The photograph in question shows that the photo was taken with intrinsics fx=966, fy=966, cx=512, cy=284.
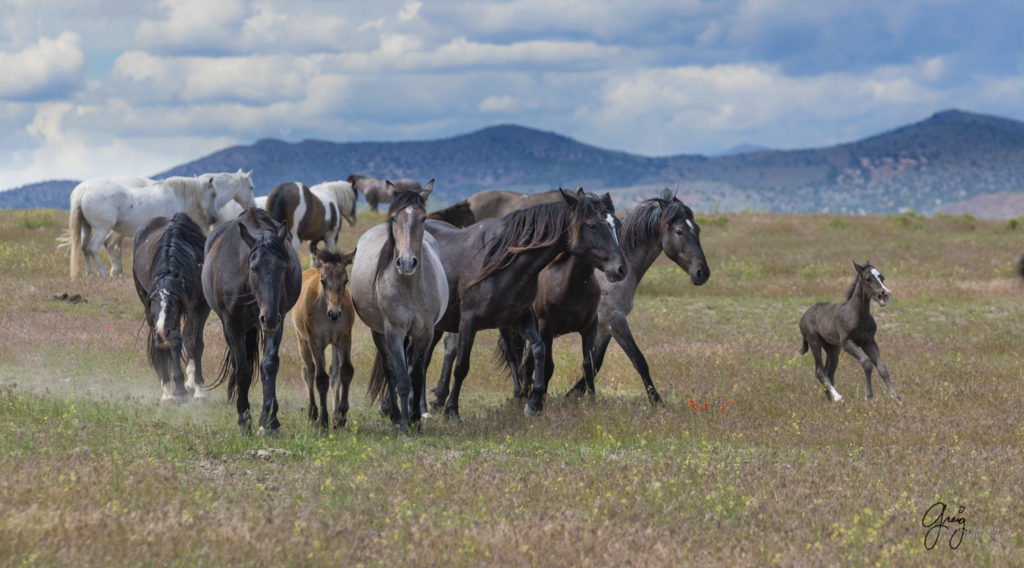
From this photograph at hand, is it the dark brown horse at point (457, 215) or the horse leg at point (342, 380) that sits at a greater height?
the dark brown horse at point (457, 215)

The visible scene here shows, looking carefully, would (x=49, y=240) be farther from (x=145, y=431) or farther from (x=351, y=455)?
(x=351, y=455)

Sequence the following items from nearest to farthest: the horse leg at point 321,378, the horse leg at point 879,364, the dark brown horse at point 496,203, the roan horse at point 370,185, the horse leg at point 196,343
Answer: the horse leg at point 321,378, the horse leg at point 196,343, the horse leg at point 879,364, the dark brown horse at point 496,203, the roan horse at point 370,185

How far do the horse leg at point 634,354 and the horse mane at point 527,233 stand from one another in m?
1.70

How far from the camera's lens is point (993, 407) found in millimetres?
11664

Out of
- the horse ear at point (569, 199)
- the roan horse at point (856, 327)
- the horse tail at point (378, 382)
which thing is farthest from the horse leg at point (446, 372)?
the roan horse at point (856, 327)

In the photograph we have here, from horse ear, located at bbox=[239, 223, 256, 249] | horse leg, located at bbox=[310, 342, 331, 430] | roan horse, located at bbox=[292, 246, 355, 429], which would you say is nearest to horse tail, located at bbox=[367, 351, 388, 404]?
roan horse, located at bbox=[292, 246, 355, 429]

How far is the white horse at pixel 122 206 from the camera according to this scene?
2256cm

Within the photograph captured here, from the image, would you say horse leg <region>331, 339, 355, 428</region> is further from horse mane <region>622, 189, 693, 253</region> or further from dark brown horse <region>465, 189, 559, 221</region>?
dark brown horse <region>465, 189, 559, 221</region>

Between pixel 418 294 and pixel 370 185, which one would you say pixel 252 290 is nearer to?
pixel 418 294

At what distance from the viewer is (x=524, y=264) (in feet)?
34.6

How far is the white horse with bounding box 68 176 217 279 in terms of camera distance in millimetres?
22562

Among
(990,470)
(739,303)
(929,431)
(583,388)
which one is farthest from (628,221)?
(739,303)

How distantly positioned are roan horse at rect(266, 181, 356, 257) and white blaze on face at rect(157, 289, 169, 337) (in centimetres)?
1230

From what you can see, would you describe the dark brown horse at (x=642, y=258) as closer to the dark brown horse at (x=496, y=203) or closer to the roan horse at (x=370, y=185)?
the dark brown horse at (x=496, y=203)
